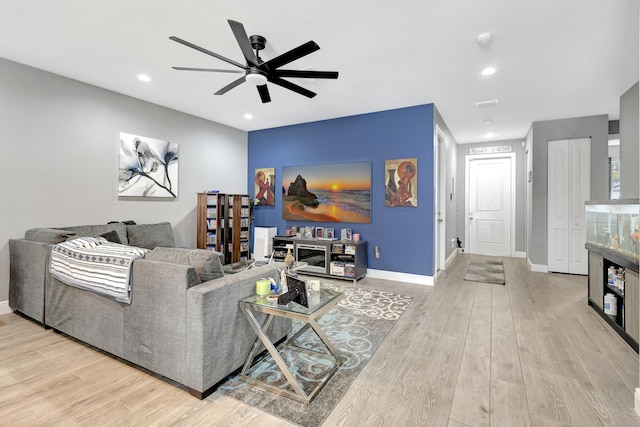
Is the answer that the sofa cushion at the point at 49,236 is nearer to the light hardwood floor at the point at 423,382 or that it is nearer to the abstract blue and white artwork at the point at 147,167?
the light hardwood floor at the point at 423,382

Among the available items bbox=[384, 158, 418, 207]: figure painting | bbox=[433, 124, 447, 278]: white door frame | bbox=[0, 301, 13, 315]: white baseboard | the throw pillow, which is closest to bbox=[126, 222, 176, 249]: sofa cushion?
the throw pillow

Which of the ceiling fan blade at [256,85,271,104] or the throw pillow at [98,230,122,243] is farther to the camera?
the throw pillow at [98,230,122,243]

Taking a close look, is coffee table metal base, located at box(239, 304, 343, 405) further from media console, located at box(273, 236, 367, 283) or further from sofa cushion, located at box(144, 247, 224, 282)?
media console, located at box(273, 236, 367, 283)

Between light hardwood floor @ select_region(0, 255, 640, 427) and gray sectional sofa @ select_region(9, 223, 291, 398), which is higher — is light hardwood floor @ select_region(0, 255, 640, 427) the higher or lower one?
the lower one

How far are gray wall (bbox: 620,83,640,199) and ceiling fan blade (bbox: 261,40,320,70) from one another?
398 centimetres

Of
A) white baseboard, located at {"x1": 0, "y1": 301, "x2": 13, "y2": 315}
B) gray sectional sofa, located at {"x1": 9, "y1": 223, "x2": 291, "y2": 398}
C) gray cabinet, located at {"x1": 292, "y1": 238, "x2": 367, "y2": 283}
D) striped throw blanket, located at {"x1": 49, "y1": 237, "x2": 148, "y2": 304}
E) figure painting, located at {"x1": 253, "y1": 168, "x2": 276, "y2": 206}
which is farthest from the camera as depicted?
figure painting, located at {"x1": 253, "y1": 168, "x2": 276, "y2": 206}

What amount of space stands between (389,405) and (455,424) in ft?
1.18

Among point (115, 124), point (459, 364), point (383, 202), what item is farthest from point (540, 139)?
point (115, 124)

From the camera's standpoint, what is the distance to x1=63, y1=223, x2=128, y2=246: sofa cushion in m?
3.51

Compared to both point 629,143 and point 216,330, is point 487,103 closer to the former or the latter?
point 629,143

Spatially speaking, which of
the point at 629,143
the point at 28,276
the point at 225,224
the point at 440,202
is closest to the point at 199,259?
the point at 28,276

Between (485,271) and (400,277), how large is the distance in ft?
6.02

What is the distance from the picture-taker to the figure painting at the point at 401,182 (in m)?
4.46

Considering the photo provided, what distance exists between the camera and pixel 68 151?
3598 millimetres
